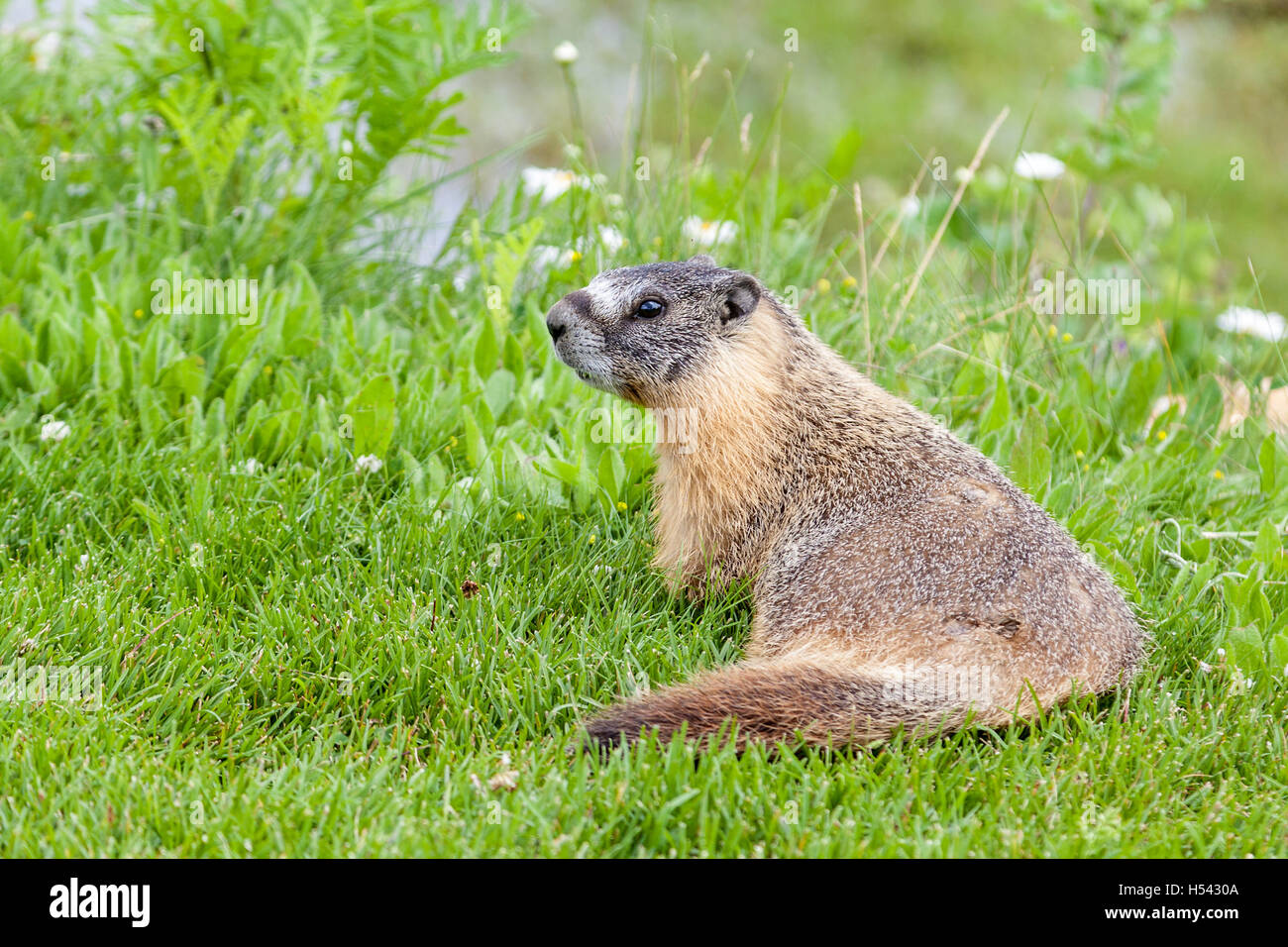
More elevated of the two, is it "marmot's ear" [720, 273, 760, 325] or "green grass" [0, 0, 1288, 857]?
"marmot's ear" [720, 273, 760, 325]

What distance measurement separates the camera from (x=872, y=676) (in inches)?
124

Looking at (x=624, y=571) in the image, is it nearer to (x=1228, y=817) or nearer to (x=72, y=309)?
(x=1228, y=817)

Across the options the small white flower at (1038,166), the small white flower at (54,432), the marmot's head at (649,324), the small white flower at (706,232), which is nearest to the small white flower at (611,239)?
the small white flower at (706,232)

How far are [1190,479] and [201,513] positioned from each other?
3.41m

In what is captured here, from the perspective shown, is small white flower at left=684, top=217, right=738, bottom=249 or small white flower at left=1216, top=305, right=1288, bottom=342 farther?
small white flower at left=684, top=217, right=738, bottom=249

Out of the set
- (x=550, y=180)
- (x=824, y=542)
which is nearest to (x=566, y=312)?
(x=824, y=542)

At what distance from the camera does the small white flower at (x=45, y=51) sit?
21.9 feet

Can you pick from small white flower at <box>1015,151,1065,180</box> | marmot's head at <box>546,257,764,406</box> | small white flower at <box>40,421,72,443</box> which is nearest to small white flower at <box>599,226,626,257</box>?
marmot's head at <box>546,257,764,406</box>

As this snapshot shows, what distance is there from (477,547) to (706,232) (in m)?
2.43

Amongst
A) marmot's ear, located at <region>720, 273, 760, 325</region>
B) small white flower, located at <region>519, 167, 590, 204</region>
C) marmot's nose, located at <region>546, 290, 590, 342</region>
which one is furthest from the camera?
small white flower, located at <region>519, 167, 590, 204</region>

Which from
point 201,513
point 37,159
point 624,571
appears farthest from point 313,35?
point 624,571

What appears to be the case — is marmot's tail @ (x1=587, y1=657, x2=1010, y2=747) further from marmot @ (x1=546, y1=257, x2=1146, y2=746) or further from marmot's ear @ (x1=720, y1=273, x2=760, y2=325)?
marmot's ear @ (x1=720, y1=273, x2=760, y2=325)

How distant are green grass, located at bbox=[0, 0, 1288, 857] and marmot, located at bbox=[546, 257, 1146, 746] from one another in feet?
0.38

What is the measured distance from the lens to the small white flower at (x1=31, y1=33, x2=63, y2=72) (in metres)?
6.67
